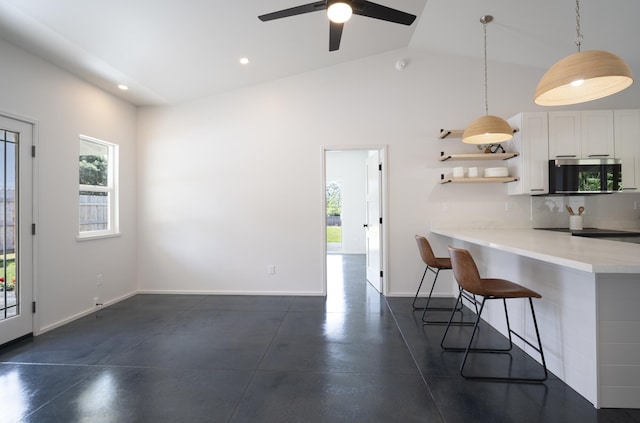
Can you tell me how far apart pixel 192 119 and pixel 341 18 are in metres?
3.05

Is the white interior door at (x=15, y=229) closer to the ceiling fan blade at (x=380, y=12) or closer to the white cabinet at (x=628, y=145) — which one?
the ceiling fan blade at (x=380, y=12)

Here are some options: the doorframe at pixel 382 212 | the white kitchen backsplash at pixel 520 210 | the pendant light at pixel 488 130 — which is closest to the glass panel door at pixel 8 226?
the doorframe at pixel 382 212

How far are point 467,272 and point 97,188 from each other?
4301 mm

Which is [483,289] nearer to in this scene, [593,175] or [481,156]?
[481,156]

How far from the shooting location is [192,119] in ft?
14.2

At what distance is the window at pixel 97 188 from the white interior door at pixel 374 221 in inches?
142

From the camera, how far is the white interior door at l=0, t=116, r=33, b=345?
2691 mm

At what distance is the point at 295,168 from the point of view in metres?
4.23

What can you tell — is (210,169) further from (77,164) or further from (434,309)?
(434,309)

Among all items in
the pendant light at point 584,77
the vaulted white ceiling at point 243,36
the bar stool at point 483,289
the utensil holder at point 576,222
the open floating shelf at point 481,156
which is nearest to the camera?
the pendant light at point 584,77

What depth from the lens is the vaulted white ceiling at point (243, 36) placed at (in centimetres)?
259

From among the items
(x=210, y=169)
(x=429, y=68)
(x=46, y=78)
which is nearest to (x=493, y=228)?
(x=429, y=68)

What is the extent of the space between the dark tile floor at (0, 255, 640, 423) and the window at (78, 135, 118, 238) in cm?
111

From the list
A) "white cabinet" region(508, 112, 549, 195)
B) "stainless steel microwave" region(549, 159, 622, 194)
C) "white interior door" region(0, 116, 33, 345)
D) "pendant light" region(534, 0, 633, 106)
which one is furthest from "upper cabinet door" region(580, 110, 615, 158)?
"white interior door" region(0, 116, 33, 345)
